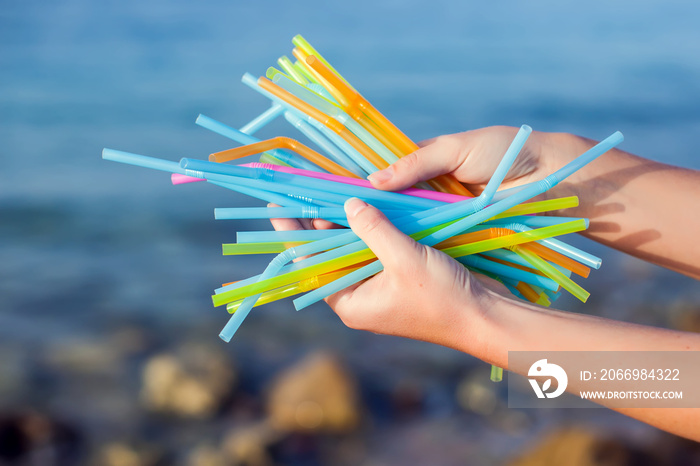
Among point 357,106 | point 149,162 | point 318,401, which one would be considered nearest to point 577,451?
point 318,401

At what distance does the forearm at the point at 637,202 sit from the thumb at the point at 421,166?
326 mm

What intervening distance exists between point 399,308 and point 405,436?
1831 millimetres

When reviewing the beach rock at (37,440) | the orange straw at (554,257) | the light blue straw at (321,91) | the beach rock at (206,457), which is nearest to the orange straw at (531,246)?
the orange straw at (554,257)

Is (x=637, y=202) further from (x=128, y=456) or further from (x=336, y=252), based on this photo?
(x=128, y=456)

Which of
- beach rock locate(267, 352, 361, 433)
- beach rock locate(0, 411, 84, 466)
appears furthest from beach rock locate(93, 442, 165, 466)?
beach rock locate(267, 352, 361, 433)

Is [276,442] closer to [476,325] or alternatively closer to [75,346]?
[75,346]

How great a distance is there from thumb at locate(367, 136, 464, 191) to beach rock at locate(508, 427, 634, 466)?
155cm

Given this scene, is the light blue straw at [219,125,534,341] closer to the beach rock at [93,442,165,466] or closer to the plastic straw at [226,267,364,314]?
the plastic straw at [226,267,364,314]

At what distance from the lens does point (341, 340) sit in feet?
11.8

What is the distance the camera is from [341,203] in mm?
1352

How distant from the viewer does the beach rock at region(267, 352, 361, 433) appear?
2.85 metres

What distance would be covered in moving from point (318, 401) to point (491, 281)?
1653mm

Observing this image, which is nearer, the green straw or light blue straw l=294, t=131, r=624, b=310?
light blue straw l=294, t=131, r=624, b=310

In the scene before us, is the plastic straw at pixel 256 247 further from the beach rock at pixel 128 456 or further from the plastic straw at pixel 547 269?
the beach rock at pixel 128 456
